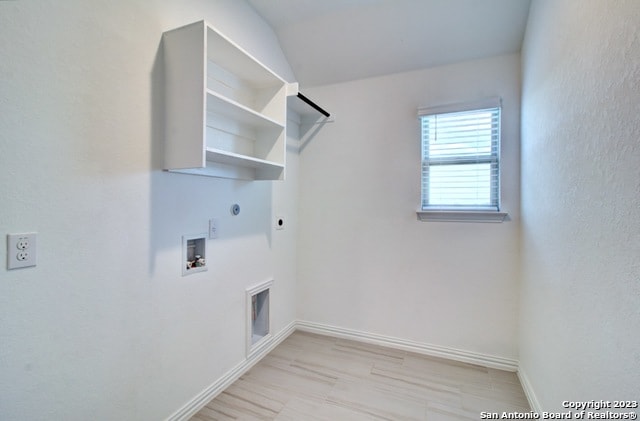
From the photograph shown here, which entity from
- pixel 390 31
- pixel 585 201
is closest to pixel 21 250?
pixel 585 201

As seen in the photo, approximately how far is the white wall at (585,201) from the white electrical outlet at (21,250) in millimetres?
2030

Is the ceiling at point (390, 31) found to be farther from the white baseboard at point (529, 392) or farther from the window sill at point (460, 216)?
the white baseboard at point (529, 392)

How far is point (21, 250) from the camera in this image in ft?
3.56

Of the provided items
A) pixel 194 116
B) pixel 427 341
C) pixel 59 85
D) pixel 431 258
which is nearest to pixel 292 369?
pixel 427 341

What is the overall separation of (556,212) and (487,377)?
4.83 ft

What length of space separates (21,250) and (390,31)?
2670mm

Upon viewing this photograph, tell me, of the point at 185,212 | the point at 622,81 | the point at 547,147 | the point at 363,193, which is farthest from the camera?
the point at 363,193

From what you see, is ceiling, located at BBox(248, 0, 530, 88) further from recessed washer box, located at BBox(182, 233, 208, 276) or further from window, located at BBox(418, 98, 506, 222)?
recessed washer box, located at BBox(182, 233, 208, 276)

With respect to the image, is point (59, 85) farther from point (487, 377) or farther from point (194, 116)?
point (487, 377)

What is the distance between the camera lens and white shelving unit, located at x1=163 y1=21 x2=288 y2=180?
1.50 meters

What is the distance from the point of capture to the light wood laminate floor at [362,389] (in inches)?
74.0

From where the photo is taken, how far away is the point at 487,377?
89.9 inches

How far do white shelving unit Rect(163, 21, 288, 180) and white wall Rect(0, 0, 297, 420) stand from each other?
0.10m

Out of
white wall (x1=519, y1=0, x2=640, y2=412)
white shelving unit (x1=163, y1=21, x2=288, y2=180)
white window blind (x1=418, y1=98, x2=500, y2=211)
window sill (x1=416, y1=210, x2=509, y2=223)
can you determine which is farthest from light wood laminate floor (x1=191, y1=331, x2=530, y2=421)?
white shelving unit (x1=163, y1=21, x2=288, y2=180)
